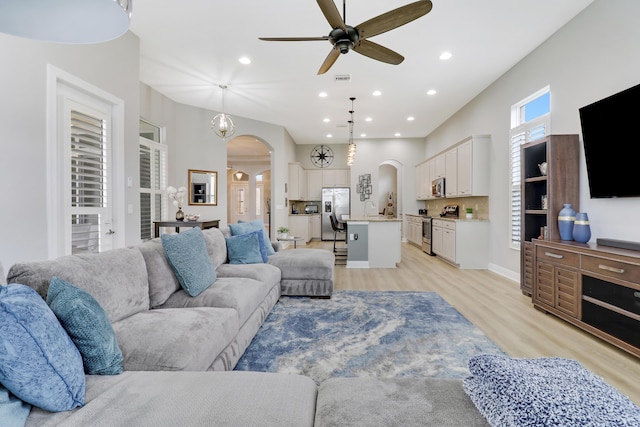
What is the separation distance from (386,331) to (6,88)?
3.60 meters

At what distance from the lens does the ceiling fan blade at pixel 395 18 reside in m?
2.16

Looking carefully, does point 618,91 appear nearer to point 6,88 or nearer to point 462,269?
point 462,269

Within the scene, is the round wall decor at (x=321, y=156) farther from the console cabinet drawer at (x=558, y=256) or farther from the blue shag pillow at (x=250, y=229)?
the console cabinet drawer at (x=558, y=256)

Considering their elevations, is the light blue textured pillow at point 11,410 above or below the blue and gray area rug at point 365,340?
above

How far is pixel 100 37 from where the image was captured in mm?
954

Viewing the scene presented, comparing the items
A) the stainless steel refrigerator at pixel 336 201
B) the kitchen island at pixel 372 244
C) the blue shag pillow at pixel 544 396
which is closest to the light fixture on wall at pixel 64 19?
the blue shag pillow at pixel 544 396

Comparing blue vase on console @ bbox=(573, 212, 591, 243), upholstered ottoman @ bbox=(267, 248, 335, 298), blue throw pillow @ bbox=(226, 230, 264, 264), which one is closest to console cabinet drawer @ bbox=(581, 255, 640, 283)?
blue vase on console @ bbox=(573, 212, 591, 243)

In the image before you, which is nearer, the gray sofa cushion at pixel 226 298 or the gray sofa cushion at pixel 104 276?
the gray sofa cushion at pixel 104 276

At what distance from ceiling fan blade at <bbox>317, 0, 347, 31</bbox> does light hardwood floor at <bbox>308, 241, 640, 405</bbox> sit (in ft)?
9.59

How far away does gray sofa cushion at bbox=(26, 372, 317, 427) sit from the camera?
0.91 metres

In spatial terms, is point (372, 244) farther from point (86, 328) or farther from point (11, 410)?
point (11, 410)

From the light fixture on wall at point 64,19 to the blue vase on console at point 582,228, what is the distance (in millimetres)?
3848

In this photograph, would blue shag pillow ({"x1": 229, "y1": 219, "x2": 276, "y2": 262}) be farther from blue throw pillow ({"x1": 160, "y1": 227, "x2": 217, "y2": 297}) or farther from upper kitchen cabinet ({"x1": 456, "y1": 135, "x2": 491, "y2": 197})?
upper kitchen cabinet ({"x1": 456, "y1": 135, "x2": 491, "y2": 197})

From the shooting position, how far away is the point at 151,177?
5.24 m
